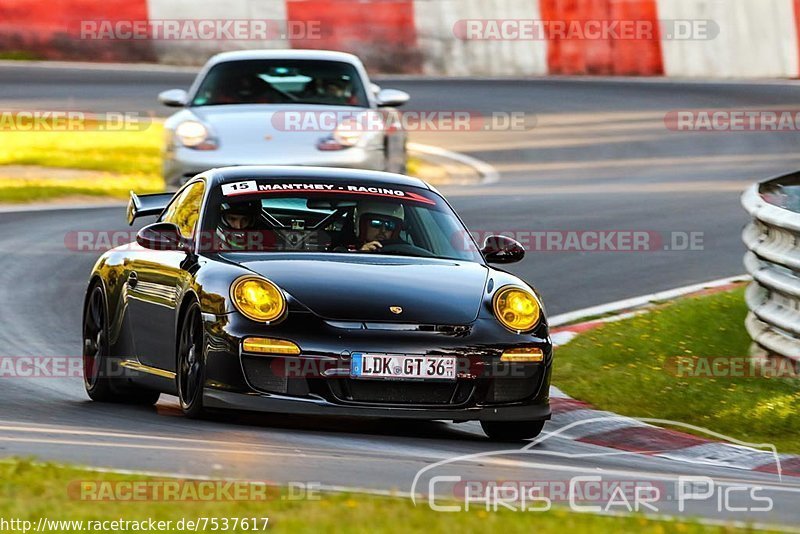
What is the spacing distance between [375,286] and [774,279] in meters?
2.76

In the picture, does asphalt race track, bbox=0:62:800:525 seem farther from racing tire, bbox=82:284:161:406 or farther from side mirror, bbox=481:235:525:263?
side mirror, bbox=481:235:525:263

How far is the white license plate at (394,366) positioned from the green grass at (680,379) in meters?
1.91

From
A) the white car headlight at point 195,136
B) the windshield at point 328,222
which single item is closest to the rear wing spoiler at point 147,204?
the windshield at point 328,222

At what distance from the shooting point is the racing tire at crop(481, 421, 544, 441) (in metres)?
8.35

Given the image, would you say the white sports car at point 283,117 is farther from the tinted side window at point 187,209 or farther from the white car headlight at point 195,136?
the tinted side window at point 187,209

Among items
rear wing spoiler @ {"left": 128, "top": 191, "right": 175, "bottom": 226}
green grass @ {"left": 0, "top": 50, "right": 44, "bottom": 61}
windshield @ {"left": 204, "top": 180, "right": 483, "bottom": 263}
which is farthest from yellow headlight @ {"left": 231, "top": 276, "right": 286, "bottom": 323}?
green grass @ {"left": 0, "top": 50, "right": 44, "bottom": 61}

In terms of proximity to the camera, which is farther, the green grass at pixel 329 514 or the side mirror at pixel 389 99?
the side mirror at pixel 389 99

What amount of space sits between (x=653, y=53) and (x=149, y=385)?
20.4 meters

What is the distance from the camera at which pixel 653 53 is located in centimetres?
2823

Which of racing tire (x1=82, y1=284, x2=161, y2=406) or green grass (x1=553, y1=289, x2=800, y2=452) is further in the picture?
racing tire (x1=82, y1=284, x2=161, y2=406)

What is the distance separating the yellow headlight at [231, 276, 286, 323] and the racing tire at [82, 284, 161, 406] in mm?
1558

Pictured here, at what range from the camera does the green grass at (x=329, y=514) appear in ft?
17.8

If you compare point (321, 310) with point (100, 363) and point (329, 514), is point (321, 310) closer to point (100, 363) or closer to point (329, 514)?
point (100, 363)

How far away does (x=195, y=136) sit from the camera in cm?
1498
